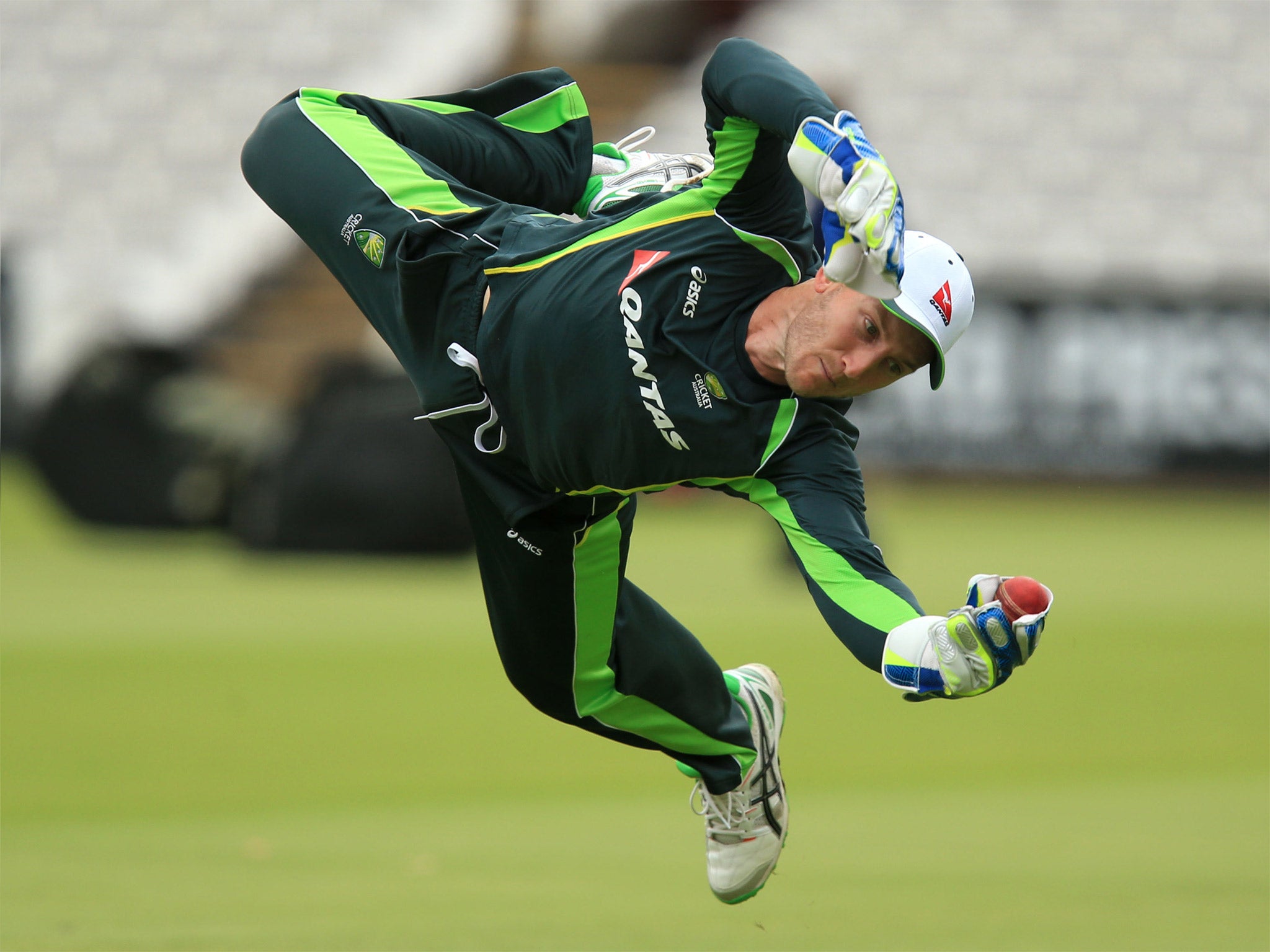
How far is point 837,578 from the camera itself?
3.58m

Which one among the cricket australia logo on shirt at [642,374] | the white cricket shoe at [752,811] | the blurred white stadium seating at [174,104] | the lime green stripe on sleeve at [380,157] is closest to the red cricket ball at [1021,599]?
the cricket australia logo on shirt at [642,374]

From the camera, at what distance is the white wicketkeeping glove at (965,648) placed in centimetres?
308

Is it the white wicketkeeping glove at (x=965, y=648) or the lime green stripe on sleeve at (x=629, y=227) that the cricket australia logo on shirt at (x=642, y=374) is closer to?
the lime green stripe on sleeve at (x=629, y=227)

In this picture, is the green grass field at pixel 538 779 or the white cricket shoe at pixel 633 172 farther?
the white cricket shoe at pixel 633 172

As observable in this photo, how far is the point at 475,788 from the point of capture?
5.80 metres

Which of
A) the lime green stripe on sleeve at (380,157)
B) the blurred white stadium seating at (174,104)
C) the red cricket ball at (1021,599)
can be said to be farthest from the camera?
the blurred white stadium seating at (174,104)

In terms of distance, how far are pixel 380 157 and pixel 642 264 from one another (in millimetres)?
934

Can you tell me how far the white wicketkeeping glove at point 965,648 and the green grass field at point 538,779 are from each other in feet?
3.16

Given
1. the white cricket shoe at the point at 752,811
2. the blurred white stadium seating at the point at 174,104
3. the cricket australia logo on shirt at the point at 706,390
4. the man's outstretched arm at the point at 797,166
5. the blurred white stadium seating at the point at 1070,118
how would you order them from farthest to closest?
the blurred white stadium seating at the point at 1070,118 → the blurred white stadium seating at the point at 174,104 → the white cricket shoe at the point at 752,811 → the cricket australia logo on shirt at the point at 706,390 → the man's outstretched arm at the point at 797,166

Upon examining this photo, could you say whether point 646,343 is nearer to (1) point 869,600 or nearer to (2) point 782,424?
(2) point 782,424

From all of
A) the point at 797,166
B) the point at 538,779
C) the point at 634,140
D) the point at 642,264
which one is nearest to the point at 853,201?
the point at 797,166

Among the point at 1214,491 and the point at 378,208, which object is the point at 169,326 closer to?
the point at 1214,491

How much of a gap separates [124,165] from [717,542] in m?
8.25

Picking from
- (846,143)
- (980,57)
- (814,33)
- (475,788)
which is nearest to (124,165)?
(814,33)
